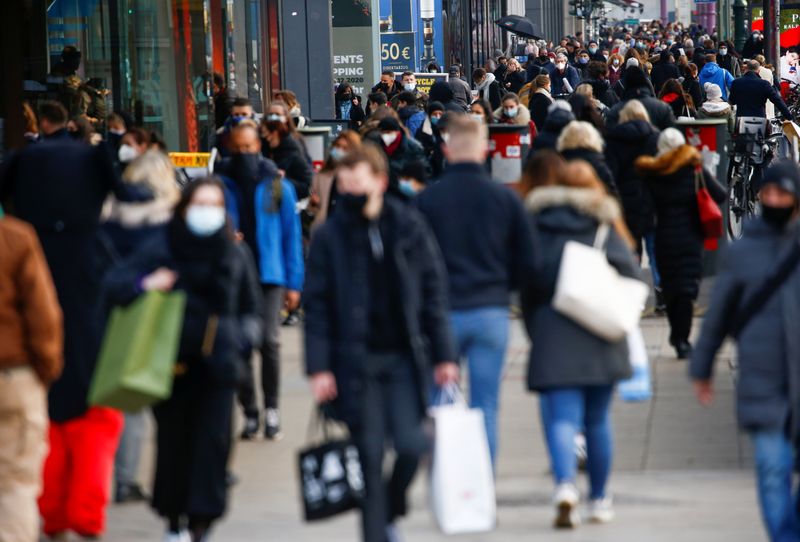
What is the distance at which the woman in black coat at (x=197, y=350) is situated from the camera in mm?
6773

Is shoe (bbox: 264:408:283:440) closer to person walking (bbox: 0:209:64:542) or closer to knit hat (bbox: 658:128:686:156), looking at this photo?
person walking (bbox: 0:209:64:542)

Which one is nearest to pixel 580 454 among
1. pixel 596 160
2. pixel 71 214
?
pixel 71 214

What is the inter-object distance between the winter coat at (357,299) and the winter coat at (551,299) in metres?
0.86

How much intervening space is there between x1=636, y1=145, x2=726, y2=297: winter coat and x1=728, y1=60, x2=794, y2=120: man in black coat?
10.4 meters

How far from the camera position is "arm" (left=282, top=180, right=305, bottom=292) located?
9.61m

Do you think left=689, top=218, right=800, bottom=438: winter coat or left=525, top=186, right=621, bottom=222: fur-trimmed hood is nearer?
left=689, top=218, right=800, bottom=438: winter coat

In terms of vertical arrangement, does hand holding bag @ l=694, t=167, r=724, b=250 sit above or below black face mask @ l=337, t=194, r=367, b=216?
below

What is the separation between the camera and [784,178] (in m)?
6.34

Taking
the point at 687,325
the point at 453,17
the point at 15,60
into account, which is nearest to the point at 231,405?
the point at 687,325

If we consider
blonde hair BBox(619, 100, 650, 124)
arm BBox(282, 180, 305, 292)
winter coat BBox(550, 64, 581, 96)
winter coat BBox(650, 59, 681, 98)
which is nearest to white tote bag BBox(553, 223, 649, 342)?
arm BBox(282, 180, 305, 292)

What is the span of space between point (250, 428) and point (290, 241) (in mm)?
1051

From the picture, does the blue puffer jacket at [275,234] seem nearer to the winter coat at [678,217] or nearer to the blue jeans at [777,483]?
the winter coat at [678,217]

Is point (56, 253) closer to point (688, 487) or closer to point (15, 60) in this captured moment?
point (688, 487)

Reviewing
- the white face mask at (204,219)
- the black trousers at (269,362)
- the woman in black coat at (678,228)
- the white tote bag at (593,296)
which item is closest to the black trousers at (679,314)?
the woman in black coat at (678,228)
